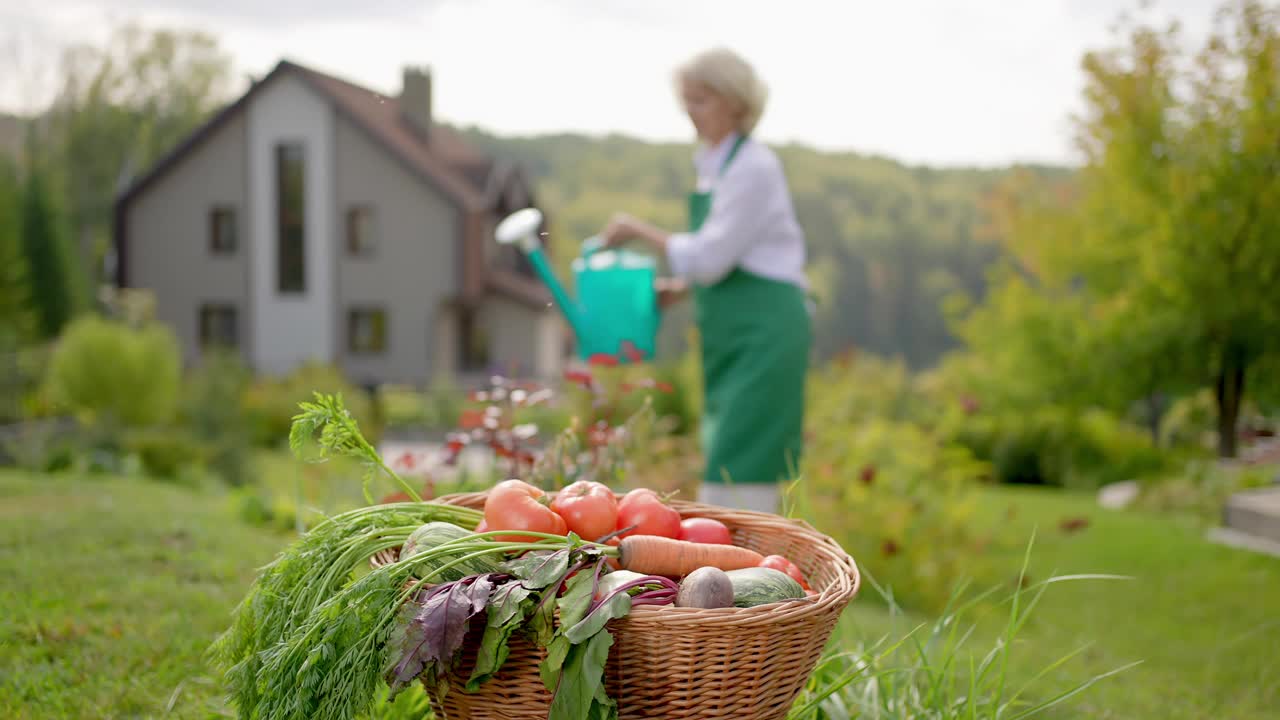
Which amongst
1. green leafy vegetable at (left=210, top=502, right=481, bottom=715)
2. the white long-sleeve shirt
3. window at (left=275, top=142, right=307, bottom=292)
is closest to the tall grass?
green leafy vegetable at (left=210, top=502, right=481, bottom=715)

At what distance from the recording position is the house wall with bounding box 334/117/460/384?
20.1 meters

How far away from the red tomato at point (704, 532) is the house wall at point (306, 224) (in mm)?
20072

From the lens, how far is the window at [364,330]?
2117 centimetres

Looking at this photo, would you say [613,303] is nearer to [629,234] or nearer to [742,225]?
[629,234]

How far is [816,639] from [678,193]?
2761 centimetres

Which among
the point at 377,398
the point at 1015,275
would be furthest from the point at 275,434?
the point at 1015,275

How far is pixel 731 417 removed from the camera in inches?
136

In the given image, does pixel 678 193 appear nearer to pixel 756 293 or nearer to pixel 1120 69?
pixel 1120 69

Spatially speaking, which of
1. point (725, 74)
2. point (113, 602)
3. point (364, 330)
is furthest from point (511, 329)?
point (113, 602)

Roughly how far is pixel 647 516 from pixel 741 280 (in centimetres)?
179

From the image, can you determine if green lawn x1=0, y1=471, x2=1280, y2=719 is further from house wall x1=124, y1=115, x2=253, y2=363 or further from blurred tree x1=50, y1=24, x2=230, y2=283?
blurred tree x1=50, y1=24, x2=230, y2=283

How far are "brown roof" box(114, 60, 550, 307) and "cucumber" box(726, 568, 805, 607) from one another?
1872cm

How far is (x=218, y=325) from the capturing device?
21953mm

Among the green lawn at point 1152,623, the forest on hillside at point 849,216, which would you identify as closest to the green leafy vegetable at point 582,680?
the green lawn at point 1152,623
